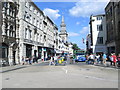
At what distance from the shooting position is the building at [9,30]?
23.4m

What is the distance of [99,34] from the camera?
44188 mm

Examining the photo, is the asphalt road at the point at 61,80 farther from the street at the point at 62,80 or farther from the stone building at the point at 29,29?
the stone building at the point at 29,29

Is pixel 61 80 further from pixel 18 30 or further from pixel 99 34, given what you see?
pixel 99 34

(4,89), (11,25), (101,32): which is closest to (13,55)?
(11,25)

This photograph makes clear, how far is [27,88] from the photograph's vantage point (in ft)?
24.2

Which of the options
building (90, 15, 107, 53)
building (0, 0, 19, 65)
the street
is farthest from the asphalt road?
building (90, 15, 107, 53)

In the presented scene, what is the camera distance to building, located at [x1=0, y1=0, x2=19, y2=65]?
76.7ft

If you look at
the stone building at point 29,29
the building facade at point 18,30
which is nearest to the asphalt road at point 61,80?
the building facade at point 18,30

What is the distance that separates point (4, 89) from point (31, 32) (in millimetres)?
28518

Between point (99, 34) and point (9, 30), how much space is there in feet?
91.4

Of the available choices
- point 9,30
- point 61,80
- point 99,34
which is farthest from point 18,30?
point 99,34

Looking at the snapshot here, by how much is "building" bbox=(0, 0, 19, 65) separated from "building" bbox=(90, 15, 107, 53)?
24.8 meters

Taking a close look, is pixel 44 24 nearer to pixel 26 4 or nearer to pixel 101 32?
pixel 26 4

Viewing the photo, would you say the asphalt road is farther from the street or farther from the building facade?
the building facade
